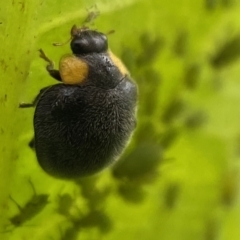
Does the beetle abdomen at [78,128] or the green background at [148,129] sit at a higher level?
the beetle abdomen at [78,128]

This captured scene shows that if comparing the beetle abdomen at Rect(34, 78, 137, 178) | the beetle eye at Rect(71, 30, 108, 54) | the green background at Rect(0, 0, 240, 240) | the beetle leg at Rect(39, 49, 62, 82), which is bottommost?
Result: the green background at Rect(0, 0, 240, 240)

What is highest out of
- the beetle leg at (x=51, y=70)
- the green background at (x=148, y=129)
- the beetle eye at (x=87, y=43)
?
the beetle eye at (x=87, y=43)

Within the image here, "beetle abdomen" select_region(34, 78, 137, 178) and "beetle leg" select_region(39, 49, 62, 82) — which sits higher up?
"beetle leg" select_region(39, 49, 62, 82)

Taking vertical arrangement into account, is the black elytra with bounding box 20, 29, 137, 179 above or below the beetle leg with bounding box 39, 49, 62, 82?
below

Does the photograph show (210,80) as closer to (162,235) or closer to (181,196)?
(181,196)

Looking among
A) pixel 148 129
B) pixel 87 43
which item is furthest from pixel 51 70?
pixel 148 129
